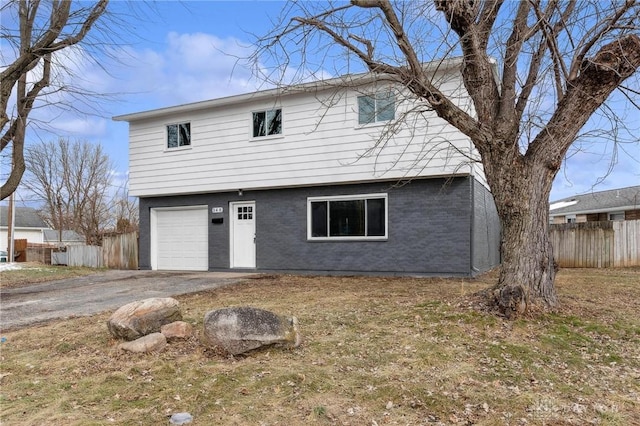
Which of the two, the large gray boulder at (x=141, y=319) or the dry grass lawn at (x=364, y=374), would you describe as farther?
the large gray boulder at (x=141, y=319)

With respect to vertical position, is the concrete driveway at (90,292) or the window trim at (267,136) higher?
the window trim at (267,136)

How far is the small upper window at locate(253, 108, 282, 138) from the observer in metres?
12.5

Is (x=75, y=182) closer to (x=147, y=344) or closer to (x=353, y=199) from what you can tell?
(x=353, y=199)

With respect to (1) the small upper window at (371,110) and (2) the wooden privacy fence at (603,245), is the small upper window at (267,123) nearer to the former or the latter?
(1) the small upper window at (371,110)

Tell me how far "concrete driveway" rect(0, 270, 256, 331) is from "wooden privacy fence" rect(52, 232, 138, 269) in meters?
1.98

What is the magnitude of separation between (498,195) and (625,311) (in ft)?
8.91

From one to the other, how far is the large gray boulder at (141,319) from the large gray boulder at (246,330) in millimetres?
781

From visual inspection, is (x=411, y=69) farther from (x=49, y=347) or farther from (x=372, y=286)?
(x=49, y=347)

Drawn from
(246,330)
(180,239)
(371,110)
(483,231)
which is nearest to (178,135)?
(180,239)

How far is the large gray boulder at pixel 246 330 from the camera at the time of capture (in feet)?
14.7

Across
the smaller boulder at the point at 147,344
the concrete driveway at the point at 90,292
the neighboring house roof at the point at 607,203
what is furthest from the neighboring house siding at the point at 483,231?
the neighboring house roof at the point at 607,203

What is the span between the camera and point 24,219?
38875mm

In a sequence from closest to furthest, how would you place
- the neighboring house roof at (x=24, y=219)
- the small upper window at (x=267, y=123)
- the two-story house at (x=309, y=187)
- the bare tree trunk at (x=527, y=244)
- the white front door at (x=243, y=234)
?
1. the bare tree trunk at (x=527, y=244)
2. the two-story house at (x=309, y=187)
3. the small upper window at (x=267, y=123)
4. the white front door at (x=243, y=234)
5. the neighboring house roof at (x=24, y=219)

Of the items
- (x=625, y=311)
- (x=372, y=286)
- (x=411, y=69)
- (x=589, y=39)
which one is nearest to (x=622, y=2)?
(x=589, y=39)
